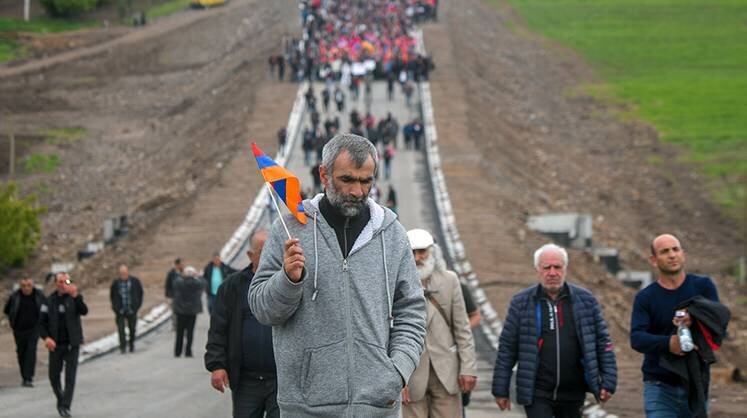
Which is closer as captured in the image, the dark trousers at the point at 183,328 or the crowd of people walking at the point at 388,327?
the crowd of people walking at the point at 388,327

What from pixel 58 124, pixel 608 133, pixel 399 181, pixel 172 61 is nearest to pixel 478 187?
pixel 399 181

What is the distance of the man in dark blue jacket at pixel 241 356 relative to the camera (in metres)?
9.87

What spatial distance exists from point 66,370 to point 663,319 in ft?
25.4

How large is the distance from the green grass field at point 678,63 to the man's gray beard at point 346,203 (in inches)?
1912

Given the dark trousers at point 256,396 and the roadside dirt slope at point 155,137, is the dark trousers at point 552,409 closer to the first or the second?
the dark trousers at point 256,396

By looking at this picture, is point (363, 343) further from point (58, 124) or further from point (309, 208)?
point (58, 124)

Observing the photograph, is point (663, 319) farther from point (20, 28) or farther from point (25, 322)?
point (20, 28)

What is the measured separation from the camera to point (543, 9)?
118m

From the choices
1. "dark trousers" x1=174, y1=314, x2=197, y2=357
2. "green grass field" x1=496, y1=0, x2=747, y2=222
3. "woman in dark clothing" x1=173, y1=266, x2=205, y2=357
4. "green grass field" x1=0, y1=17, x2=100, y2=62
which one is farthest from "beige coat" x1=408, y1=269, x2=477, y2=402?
"green grass field" x1=0, y1=17, x2=100, y2=62

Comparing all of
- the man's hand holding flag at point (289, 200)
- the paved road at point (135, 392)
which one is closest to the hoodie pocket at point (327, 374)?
the man's hand holding flag at point (289, 200)

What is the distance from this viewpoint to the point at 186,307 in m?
22.1

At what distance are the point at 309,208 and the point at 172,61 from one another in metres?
86.9

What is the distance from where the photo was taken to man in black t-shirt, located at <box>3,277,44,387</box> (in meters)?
19.9

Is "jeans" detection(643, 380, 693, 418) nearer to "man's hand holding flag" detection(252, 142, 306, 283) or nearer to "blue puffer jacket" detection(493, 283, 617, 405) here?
"blue puffer jacket" detection(493, 283, 617, 405)
